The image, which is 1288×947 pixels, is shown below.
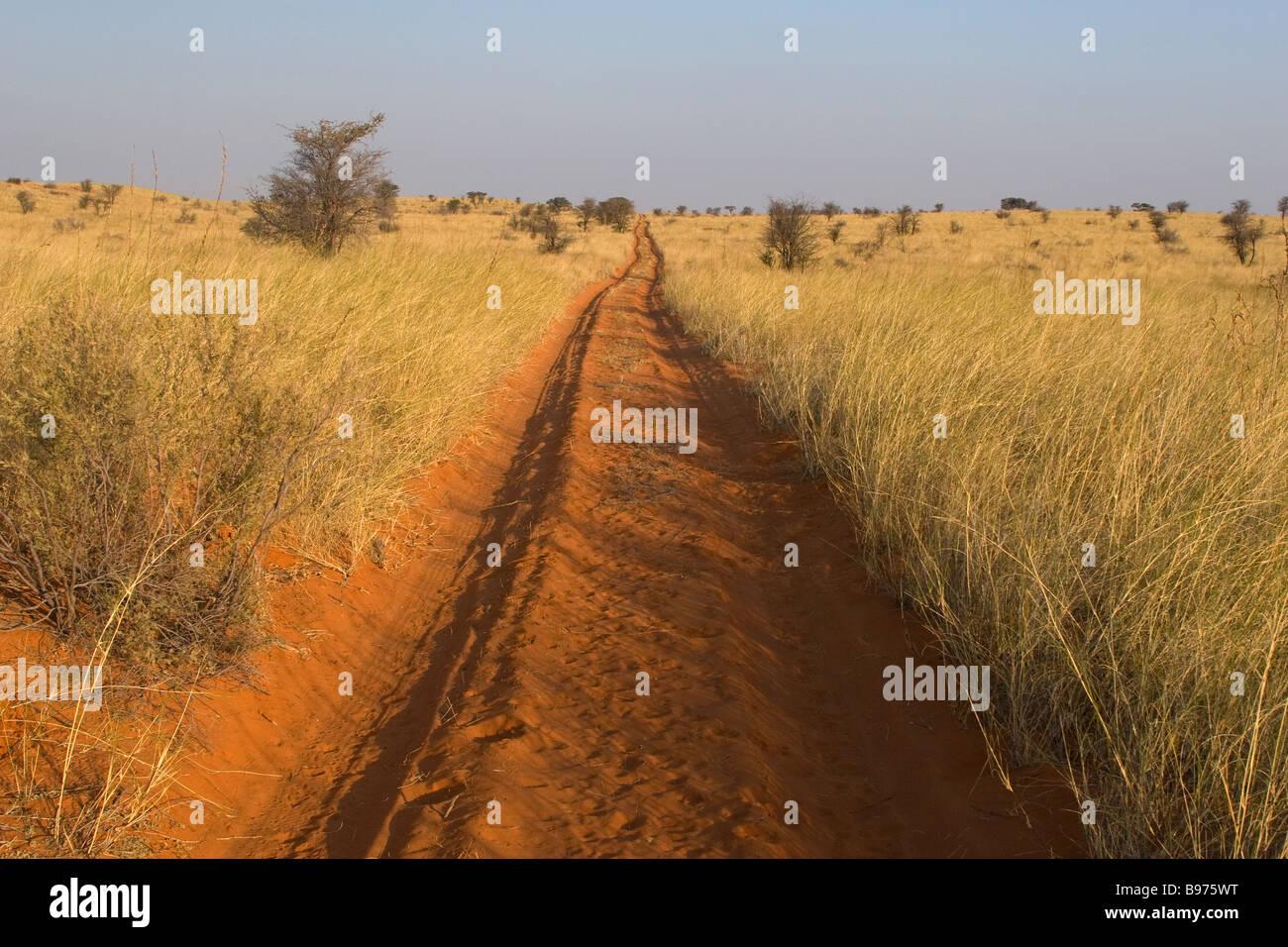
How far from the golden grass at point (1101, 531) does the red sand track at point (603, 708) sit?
1.05 ft

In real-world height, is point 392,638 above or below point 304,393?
below

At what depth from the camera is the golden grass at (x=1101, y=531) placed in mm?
2471

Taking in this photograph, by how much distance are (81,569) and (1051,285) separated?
33.1 feet

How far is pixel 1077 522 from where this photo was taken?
12.0 feet

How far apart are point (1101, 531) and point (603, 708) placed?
233cm

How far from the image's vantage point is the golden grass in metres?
2.47

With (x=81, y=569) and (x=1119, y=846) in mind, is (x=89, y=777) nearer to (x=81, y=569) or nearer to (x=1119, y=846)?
(x=81, y=569)

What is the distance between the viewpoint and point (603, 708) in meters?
3.46

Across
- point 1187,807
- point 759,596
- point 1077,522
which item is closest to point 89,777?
point 759,596
